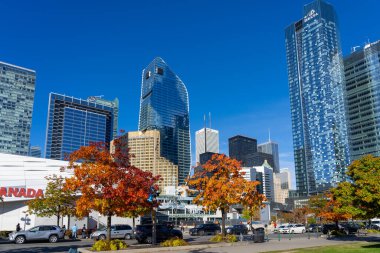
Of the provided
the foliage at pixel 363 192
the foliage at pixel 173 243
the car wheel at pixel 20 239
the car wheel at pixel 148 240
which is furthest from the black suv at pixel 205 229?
the car wheel at pixel 20 239

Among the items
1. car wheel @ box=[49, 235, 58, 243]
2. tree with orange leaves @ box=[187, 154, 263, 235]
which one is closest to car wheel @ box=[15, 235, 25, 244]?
car wheel @ box=[49, 235, 58, 243]

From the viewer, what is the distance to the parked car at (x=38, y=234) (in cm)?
3568

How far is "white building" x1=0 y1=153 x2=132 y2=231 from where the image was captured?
5481 cm

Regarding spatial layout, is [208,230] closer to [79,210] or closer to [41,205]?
[41,205]

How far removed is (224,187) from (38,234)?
64.8ft

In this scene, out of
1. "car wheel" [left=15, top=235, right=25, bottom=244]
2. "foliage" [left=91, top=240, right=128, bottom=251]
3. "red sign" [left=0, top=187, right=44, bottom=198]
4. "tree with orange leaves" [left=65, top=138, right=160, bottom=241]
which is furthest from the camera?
"red sign" [left=0, top=187, right=44, bottom=198]

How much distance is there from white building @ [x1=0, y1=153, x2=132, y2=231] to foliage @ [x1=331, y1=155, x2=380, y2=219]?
3500 cm

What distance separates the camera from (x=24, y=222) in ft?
179

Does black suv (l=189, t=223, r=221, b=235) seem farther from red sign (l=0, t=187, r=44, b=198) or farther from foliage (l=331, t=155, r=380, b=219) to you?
red sign (l=0, t=187, r=44, b=198)

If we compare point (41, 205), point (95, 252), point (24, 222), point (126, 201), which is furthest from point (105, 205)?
point (24, 222)

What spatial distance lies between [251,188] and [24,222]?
1490 inches

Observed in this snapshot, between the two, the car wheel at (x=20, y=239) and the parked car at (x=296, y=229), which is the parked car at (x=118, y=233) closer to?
the car wheel at (x=20, y=239)

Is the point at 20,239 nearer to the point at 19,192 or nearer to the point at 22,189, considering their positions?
the point at 19,192

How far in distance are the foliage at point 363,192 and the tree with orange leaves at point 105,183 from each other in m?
16.1
